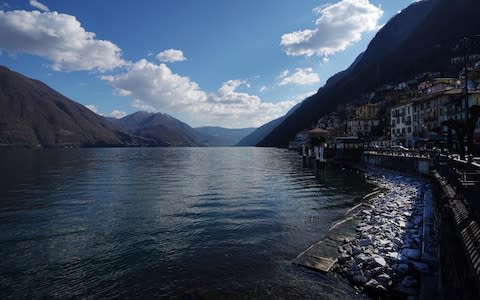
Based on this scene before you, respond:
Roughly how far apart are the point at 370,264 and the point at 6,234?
825 inches

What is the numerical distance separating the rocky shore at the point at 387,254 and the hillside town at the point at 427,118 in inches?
432

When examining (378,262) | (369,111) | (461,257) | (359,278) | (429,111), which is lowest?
(359,278)

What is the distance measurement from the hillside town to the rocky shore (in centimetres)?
1096

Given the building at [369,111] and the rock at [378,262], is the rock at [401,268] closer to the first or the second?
the rock at [378,262]

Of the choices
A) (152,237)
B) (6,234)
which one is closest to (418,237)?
(152,237)

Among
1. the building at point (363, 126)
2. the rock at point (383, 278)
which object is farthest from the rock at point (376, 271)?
the building at point (363, 126)

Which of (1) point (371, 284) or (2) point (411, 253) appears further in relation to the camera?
(2) point (411, 253)

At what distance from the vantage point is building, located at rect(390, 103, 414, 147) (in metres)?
92.1

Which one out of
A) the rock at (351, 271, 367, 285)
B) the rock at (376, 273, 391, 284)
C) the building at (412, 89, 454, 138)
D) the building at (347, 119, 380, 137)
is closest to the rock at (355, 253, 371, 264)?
the rock at (351, 271, 367, 285)

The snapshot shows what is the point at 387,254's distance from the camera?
1359 cm

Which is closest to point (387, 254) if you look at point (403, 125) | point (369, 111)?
point (403, 125)

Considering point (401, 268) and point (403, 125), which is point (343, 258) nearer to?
point (401, 268)

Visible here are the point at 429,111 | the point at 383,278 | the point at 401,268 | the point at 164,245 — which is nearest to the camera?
the point at 383,278

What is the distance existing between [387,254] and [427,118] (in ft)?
264
